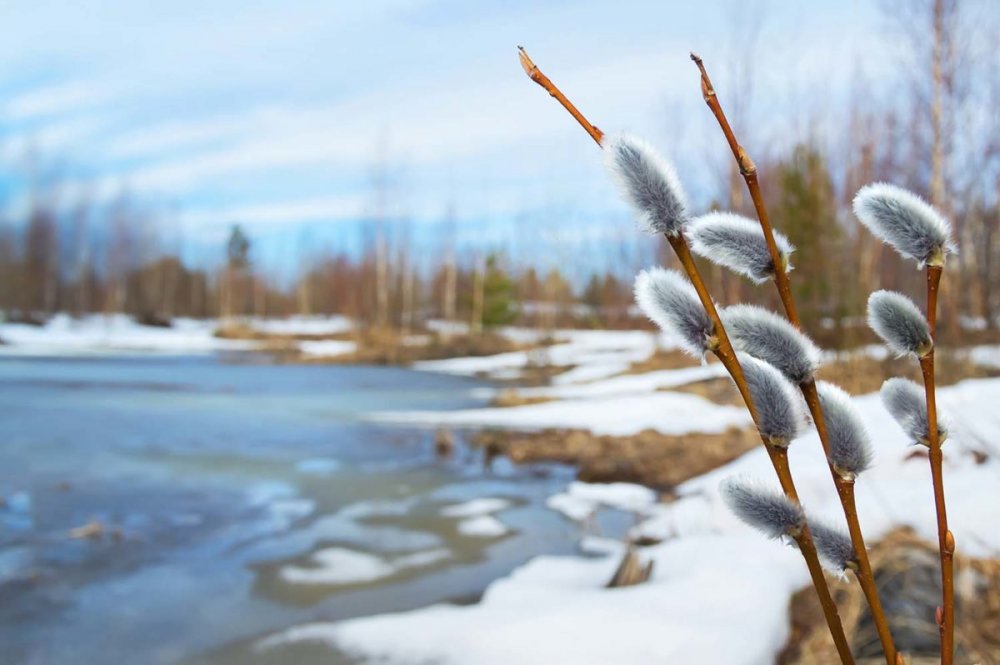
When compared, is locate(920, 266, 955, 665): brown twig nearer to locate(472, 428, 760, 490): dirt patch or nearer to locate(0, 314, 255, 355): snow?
locate(472, 428, 760, 490): dirt patch

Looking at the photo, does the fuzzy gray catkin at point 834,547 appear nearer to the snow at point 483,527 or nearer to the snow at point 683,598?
the snow at point 683,598

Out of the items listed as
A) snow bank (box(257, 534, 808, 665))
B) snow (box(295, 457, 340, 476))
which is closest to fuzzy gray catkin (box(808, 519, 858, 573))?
snow bank (box(257, 534, 808, 665))

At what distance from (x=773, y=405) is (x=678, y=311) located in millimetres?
109

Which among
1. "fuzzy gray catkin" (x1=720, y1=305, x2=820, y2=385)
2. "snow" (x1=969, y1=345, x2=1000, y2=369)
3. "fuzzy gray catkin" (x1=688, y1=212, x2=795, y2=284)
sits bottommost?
"snow" (x1=969, y1=345, x2=1000, y2=369)

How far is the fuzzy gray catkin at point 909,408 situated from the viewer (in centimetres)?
69

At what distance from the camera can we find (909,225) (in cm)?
63

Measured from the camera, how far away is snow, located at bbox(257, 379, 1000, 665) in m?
3.01

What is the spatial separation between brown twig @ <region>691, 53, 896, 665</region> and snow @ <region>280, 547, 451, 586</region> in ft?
13.9

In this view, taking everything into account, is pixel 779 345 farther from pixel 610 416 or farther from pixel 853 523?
pixel 610 416

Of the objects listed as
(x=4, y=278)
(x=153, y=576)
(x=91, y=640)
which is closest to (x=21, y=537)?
(x=153, y=576)

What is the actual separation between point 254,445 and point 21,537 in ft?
12.5

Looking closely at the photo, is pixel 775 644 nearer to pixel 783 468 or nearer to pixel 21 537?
pixel 783 468

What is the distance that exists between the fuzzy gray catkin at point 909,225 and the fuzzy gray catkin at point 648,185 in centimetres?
18

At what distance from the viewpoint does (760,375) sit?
2.03 ft
